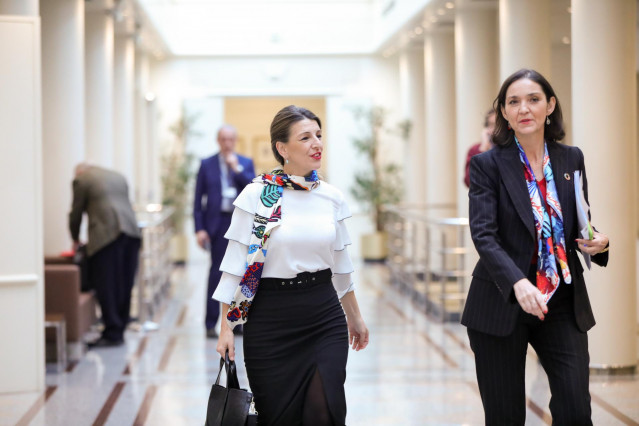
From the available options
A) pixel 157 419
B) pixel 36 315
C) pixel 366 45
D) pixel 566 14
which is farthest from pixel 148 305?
pixel 366 45

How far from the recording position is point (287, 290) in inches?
140

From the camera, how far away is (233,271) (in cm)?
354

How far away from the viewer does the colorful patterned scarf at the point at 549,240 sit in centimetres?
316

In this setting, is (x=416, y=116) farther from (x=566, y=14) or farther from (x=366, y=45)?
(x=566, y=14)

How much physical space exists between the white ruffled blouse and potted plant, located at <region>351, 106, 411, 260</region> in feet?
40.2

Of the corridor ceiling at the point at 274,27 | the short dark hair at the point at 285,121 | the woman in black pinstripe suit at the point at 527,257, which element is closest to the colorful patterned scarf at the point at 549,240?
the woman in black pinstripe suit at the point at 527,257

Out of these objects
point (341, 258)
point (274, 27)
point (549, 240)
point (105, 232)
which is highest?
point (274, 27)

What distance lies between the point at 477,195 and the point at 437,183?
32.7 feet

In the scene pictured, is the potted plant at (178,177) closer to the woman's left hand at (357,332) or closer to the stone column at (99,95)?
the stone column at (99,95)

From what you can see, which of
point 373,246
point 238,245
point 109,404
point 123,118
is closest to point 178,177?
point 123,118

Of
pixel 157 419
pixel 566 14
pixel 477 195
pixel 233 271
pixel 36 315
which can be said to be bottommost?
pixel 157 419

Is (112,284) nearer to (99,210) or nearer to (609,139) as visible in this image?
(99,210)

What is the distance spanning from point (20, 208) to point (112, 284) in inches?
84.1

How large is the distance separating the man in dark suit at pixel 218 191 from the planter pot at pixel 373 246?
8.19 meters
